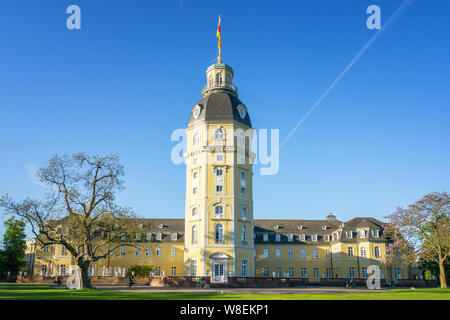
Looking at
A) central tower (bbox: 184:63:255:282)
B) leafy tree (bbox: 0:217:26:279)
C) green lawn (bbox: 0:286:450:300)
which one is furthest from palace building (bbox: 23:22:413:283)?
green lawn (bbox: 0:286:450:300)

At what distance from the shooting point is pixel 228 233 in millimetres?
50406

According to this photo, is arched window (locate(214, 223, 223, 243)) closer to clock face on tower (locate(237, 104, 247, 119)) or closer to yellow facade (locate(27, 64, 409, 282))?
yellow facade (locate(27, 64, 409, 282))

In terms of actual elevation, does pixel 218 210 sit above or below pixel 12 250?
above

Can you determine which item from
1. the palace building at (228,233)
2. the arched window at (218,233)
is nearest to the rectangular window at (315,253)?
the palace building at (228,233)

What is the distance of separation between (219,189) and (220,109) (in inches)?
432

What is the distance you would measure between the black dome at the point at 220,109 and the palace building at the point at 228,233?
14cm

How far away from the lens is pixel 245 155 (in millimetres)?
54625

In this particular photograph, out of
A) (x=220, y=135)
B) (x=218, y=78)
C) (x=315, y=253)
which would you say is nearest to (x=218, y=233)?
(x=220, y=135)

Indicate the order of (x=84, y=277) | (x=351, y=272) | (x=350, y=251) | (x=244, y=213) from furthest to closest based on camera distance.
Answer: (x=350, y=251), (x=351, y=272), (x=244, y=213), (x=84, y=277)

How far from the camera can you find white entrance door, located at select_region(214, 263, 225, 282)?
159ft

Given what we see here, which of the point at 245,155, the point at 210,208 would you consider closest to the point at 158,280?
the point at 210,208

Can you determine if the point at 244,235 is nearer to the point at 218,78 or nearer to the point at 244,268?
the point at 244,268

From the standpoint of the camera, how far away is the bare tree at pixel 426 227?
4156 cm

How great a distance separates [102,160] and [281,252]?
135ft
